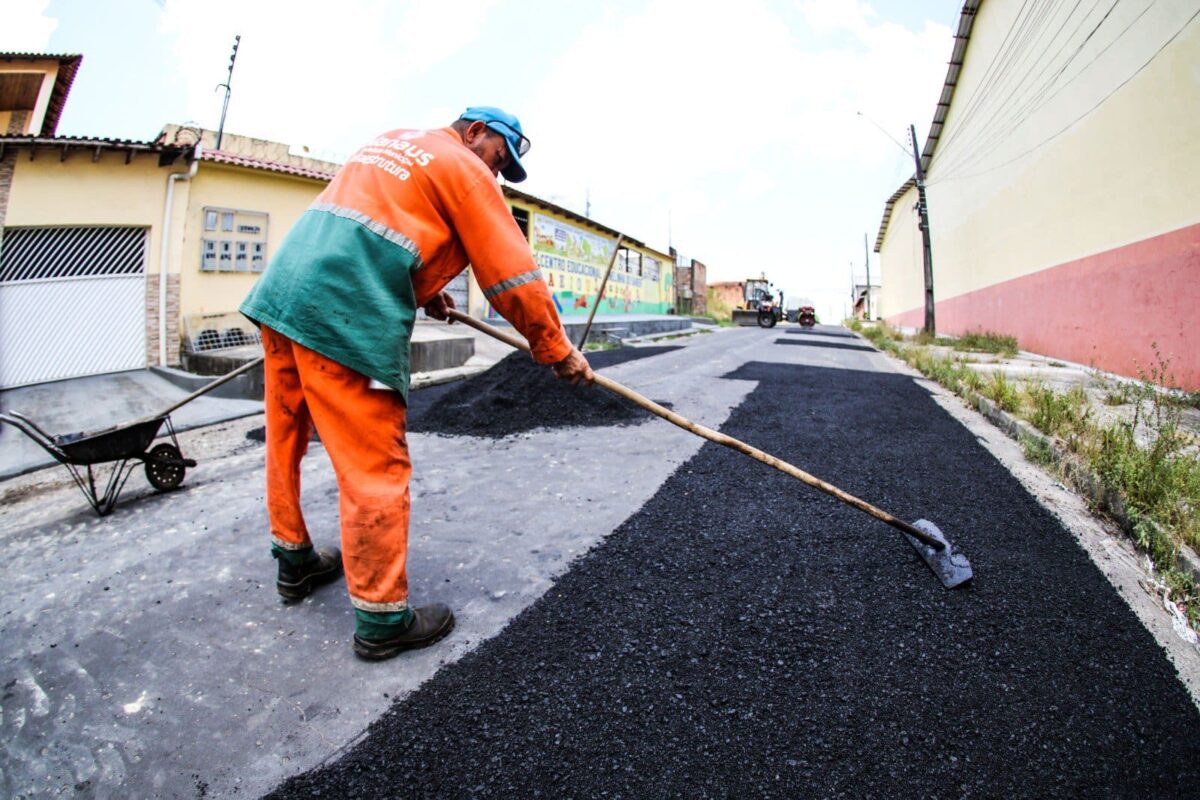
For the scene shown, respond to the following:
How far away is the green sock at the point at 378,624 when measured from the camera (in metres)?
1.75

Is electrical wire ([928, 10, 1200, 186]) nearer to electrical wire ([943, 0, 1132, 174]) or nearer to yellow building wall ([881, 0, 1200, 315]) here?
yellow building wall ([881, 0, 1200, 315])

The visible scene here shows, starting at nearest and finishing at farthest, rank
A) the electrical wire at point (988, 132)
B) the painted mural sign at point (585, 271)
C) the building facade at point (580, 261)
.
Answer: the electrical wire at point (988, 132), the building facade at point (580, 261), the painted mural sign at point (585, 271)

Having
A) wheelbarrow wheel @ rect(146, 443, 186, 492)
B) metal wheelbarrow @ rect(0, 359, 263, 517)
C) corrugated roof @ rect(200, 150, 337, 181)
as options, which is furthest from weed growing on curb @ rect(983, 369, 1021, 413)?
corrugated roof @ rect(200, 150, 337, 181)

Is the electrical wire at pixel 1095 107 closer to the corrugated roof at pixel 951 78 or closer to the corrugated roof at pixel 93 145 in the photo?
the corrugated roof at pixel 951 78

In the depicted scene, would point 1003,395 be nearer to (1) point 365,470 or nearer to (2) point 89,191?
(1) point 365,470

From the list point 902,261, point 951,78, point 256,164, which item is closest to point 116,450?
point 256,164

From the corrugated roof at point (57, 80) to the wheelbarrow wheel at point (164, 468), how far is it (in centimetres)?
1279

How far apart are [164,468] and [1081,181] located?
11.6 meters

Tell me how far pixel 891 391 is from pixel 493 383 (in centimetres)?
427

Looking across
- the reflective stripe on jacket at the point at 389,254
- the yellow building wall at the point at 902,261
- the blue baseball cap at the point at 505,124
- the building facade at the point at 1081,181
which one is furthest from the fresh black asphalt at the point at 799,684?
the yellow building wall at the point at 902,261

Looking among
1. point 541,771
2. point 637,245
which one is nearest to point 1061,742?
point 541,771

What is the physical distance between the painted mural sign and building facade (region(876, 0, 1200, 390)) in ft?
27.9

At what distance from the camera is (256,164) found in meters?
10.1

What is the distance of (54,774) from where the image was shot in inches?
54.2
